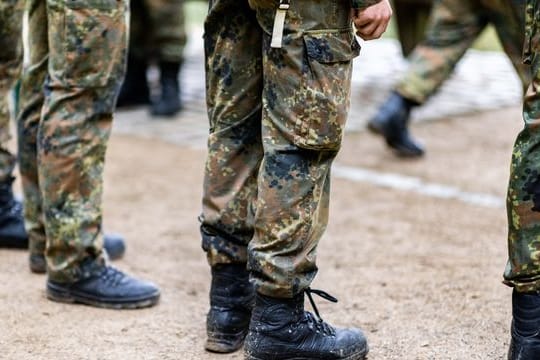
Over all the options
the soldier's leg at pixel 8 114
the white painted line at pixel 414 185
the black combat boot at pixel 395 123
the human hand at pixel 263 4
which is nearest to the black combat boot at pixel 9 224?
the soldier's leg at pixel 8 114

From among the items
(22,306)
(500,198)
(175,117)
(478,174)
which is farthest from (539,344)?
(175,117)

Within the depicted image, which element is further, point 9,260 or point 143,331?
point 9,260

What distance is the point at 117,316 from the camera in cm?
Result: 358

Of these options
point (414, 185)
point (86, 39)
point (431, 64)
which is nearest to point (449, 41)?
point (431, 64)

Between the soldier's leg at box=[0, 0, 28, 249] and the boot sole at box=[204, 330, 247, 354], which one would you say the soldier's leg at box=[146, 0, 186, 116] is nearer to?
the soldier's leg at box=[0, 0, 28, 249]

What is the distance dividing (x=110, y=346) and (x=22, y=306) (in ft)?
1.66

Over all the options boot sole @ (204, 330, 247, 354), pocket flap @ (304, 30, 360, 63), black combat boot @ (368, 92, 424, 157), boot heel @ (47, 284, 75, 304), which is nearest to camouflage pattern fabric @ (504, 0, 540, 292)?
pocket flap @ (304, 30, 360, 63)

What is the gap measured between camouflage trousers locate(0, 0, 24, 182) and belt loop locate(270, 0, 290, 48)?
4.89ft

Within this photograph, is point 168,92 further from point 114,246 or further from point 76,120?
point 76,120

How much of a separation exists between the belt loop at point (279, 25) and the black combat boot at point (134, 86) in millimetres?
4951

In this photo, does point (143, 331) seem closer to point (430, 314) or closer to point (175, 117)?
point (430, 314)

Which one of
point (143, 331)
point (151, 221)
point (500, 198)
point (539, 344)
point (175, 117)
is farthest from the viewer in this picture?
point (175, 117)

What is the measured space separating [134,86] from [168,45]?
21.0 inches

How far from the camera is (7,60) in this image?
13.3ft
